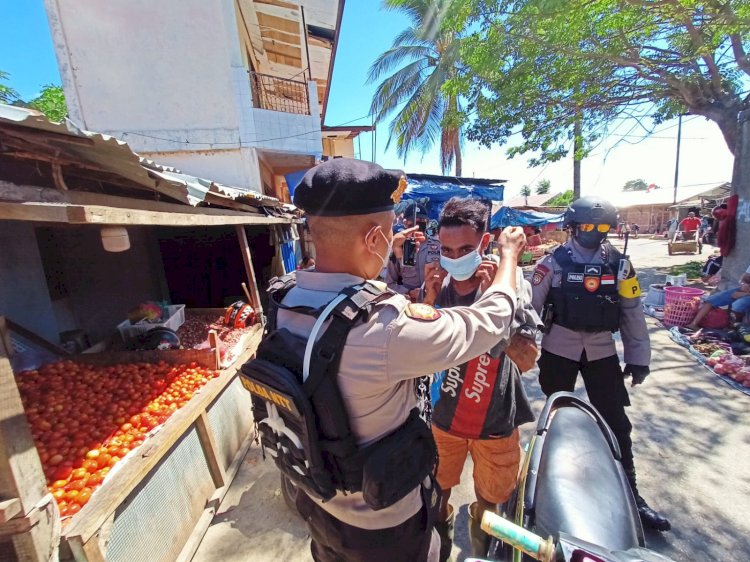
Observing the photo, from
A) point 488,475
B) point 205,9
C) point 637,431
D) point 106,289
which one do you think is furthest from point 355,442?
point 205,9

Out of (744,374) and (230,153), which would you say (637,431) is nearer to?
(744,374)

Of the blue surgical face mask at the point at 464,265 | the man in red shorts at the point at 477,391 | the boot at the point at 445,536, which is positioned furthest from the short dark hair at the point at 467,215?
the boot at the point at 445,536

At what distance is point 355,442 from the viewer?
1085mm

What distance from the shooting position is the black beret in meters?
1.07

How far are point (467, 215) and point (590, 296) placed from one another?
1132mm

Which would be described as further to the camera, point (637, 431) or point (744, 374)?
point (744, 374)

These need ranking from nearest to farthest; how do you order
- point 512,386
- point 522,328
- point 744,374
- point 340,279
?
point 340,279, point 522,328, point 512,386, point 744,374

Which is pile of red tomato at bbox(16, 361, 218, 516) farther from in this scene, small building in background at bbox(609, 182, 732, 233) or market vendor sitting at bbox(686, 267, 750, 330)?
small building in background at bbox(609, 182, 732, 233)

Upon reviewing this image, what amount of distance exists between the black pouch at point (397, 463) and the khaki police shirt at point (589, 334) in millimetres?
1608

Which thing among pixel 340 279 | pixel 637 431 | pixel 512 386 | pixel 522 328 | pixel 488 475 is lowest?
pixel 637 431

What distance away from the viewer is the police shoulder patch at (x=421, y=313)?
1031mm

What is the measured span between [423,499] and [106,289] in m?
5.66

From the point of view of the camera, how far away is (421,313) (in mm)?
1047

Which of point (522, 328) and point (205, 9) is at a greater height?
point (205, 9)
